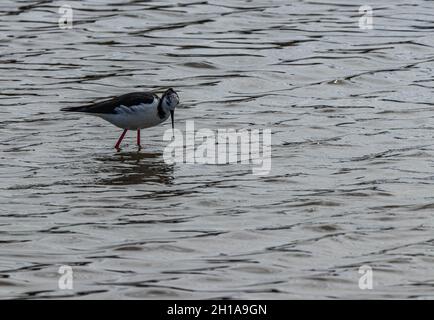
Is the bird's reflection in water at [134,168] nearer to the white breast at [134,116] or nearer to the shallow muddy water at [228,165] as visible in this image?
the shallow muddy water at [228,165]

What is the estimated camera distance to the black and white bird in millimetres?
15352

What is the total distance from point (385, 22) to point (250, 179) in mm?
9543

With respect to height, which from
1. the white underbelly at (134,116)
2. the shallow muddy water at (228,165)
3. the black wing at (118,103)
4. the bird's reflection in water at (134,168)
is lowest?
the bird's reflection in water at (134,168)

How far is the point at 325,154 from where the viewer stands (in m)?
15.1

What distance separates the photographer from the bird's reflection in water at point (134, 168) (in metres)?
14.2

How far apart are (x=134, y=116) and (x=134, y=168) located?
755mm

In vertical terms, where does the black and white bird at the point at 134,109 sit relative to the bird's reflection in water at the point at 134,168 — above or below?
above

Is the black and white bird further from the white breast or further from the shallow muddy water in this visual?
the shallow muddy water

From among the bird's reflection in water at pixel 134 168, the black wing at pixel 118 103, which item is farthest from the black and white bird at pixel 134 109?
the bird's reflection in water at pixel 134 168

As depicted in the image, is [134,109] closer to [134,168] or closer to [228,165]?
[134,168]

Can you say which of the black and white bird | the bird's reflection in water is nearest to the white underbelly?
the black and white bird

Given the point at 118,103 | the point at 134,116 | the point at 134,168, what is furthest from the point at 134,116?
the point at 134,168
